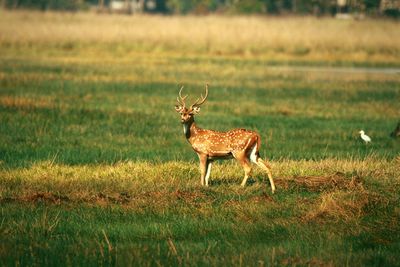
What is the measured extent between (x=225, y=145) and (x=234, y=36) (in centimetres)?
3868

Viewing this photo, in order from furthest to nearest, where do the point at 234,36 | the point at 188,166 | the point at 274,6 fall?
the point at 274,6 < the point at 234,36 < the point at 188,166

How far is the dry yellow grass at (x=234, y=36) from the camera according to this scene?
4825 centimetres

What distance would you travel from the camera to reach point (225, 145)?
12.8 meters

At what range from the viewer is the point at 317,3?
259 ft

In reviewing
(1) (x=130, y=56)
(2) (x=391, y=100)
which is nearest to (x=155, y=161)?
(2) (x=391, y=100)

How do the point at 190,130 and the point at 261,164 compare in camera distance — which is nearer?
the point at 261,164

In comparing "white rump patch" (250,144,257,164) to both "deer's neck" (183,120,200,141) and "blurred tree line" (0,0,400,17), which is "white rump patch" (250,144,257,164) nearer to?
"deer's neck" (183,120,200,141)

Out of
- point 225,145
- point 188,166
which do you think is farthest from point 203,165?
point 188,166

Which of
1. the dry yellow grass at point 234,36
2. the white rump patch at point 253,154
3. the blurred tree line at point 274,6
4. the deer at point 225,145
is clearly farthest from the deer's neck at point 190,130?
the blurred tree line at point 274,6

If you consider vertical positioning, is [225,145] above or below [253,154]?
above

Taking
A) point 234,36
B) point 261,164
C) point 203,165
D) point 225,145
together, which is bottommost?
point 234,36

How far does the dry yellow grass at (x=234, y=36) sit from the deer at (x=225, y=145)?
34.0 m

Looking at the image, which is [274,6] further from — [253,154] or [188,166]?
[253,154]

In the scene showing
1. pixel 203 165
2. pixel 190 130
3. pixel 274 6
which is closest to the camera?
pixel 203 165
